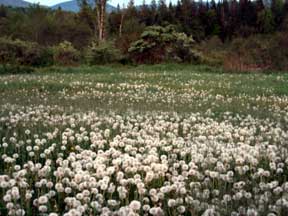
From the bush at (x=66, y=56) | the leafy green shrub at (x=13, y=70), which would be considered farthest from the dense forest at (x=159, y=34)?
the leafy green shrub at (x=13, y=70)

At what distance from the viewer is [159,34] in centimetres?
3531

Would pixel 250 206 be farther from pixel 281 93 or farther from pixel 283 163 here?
pixel 281 93

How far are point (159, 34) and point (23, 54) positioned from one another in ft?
33.0

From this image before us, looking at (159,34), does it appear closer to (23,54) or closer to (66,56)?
(66,56)

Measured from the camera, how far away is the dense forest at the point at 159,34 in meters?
33.7

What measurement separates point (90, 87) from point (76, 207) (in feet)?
41.3

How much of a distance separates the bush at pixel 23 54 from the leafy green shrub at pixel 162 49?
6.40 m

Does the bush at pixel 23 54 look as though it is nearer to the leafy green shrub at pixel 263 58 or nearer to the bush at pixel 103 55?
the bush at pixel 103 55

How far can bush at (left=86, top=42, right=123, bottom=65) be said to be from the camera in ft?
109

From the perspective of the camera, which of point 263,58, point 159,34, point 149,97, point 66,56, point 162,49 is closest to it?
point 149,97

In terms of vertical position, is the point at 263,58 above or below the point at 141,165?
above

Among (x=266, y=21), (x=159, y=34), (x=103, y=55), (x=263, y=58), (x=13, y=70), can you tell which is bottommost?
(x=13, y=70)

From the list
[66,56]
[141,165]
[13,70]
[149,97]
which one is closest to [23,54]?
[66,56]

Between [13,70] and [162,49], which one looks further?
[162,49]
